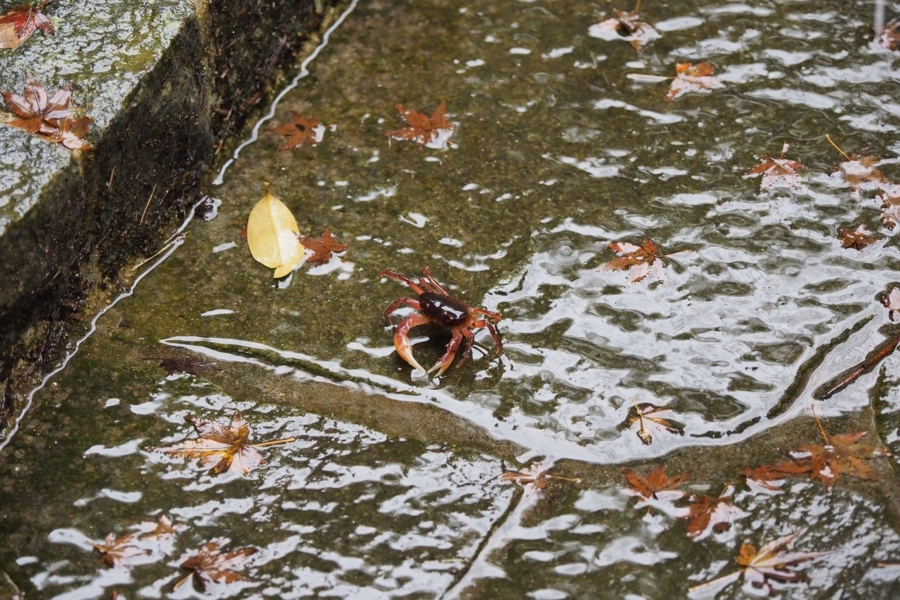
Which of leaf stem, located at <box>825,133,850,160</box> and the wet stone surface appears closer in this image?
the wet stone surface

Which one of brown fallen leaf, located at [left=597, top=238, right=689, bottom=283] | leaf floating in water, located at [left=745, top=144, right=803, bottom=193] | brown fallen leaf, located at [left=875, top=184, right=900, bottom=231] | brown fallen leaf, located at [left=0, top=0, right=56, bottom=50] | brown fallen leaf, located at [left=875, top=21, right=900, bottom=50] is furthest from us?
brown fallen leaf, located at [left=875, top=21, right=900, bottom=50]

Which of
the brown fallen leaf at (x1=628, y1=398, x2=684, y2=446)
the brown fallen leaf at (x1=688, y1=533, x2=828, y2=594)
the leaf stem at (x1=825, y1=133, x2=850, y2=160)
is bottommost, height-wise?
the brown fallen leaf at (x1=688, y1=533, x2=828, y2=594)

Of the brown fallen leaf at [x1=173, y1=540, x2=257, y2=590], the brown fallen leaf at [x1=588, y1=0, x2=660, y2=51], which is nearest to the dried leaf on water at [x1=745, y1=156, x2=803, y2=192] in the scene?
the brown fallen leaf at [x1=588, y1=0, x2=660, y2=51]

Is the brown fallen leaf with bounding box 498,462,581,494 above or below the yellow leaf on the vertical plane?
below

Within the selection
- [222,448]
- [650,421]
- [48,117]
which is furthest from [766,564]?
[48,117]

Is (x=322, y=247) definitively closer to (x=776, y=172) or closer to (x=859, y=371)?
(x=776, y=172)

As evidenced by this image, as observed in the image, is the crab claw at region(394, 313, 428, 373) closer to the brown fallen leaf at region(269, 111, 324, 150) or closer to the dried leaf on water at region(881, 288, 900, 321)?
the brown fallen leaf at region(269, 111, 324, 150)

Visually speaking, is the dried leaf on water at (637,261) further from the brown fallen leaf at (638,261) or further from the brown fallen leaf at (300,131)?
the brown fallen leaf at (300,131)

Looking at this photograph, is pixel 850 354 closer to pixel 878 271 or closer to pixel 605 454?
pixel 878 271
